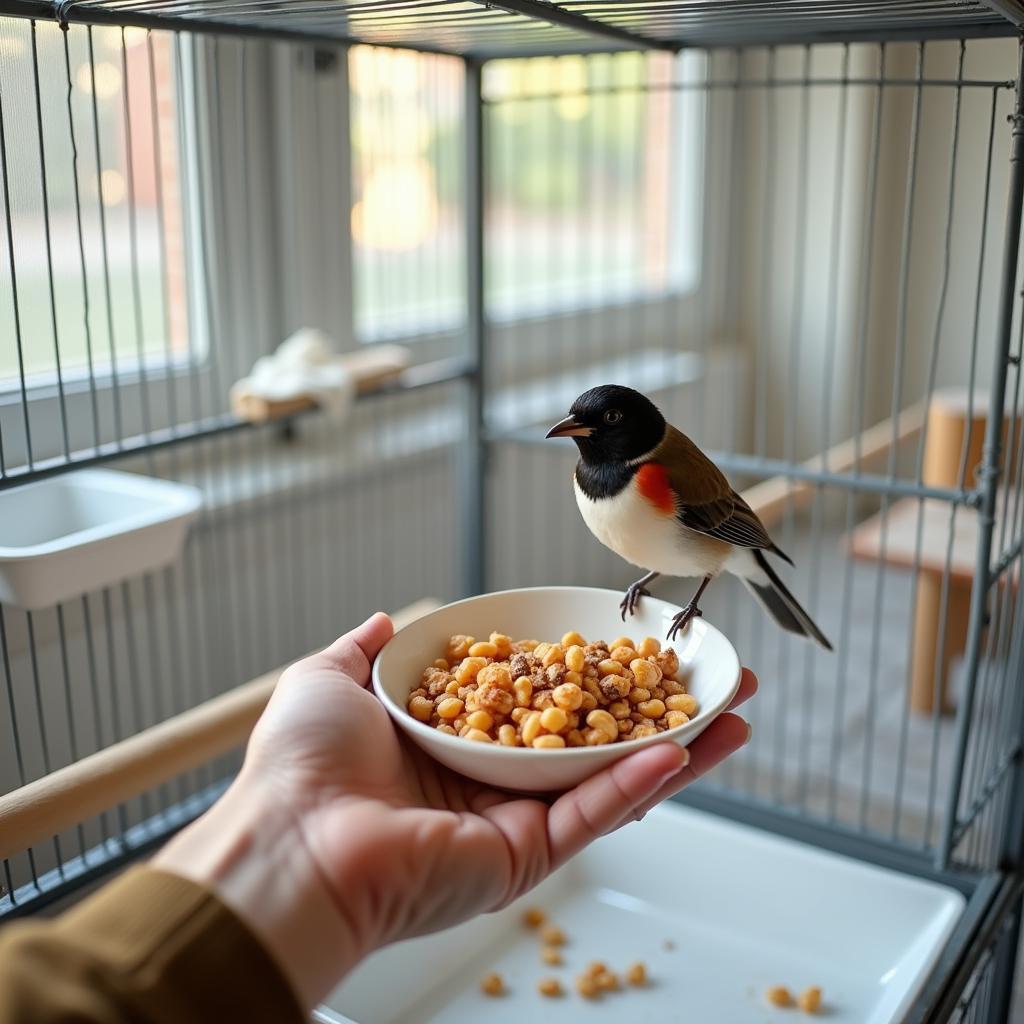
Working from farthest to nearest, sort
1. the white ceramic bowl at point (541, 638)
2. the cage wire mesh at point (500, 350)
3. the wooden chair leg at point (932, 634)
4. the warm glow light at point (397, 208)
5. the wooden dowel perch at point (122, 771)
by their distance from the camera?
the wooden chair leg at point (932, 634) → the warm glow light at point (397, 208) → the cage wire mesh at point (500, 350) → the wooden dowel perch at point (122, 771) → the white ceramic bowl at point (541, 638)

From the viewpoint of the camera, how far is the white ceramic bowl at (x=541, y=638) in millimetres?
875

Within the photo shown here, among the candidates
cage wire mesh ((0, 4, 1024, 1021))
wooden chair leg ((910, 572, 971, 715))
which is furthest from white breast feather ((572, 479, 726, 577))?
wooden chair leg ((910, 572, 971, 715))

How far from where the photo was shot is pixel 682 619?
3.38 ft

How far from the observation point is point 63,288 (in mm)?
1773

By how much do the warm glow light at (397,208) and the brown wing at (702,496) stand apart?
1528 mm

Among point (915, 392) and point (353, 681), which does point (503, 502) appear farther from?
point (353, 681)

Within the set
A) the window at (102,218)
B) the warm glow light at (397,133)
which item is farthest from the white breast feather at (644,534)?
the warm glow light at (397,133)

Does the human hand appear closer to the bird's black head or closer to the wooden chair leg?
the bird's black head

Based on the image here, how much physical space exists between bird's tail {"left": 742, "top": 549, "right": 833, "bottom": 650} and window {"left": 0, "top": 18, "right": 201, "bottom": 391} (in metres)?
A: 0.80

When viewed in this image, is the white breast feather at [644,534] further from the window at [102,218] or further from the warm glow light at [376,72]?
the warm glow light at [376,72]

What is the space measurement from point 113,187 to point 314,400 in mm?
497

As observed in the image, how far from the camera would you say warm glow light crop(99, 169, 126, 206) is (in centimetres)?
183

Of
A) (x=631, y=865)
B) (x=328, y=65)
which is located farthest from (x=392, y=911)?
(x=328, y=65)

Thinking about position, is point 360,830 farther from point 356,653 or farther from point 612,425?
point 612,425
